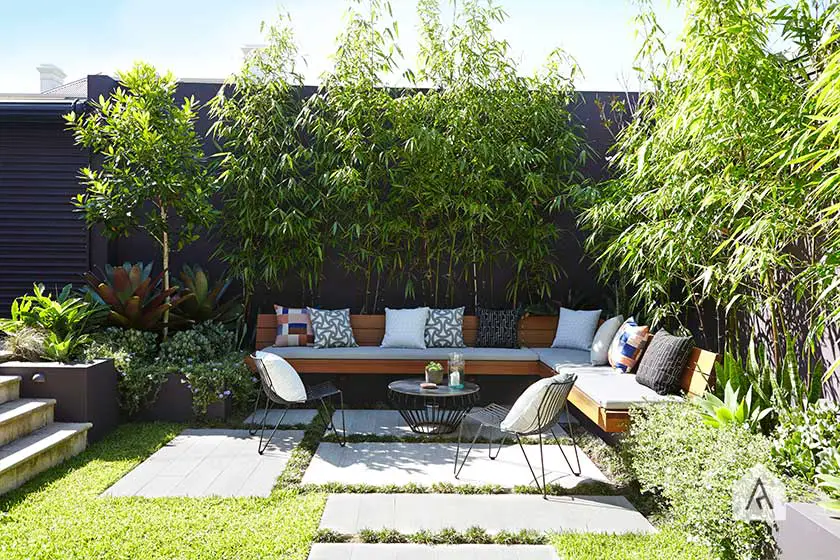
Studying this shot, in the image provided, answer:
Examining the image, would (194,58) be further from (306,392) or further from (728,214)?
(728,214)

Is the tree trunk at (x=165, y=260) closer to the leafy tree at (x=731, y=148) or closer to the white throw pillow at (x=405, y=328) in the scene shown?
the white throw pillow at (x=405, y=328)

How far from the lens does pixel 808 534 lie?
2.29 metres

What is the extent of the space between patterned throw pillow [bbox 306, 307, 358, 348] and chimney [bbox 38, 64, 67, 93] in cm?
656

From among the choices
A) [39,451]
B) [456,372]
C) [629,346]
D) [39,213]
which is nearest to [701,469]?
[629,346]

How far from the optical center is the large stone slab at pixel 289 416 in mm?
5543

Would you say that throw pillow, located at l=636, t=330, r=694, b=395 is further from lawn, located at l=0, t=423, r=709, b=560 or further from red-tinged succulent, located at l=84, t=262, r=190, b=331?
red-tinged succulent, located at l=84, t=262, r=190, b=331

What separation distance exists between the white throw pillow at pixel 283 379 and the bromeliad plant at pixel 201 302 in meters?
1.71

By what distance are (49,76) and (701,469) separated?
10529mm

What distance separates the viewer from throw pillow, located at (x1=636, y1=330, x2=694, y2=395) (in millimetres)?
4359

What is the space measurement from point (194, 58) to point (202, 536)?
671cm

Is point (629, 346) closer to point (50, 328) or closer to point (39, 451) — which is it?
point (39, 451)

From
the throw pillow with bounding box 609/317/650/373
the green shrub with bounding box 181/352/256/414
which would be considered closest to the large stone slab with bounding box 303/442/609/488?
the throw pillow with bounding box 609/317/650/373

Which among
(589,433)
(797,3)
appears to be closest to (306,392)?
(589,433)

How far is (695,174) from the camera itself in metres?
3.79
